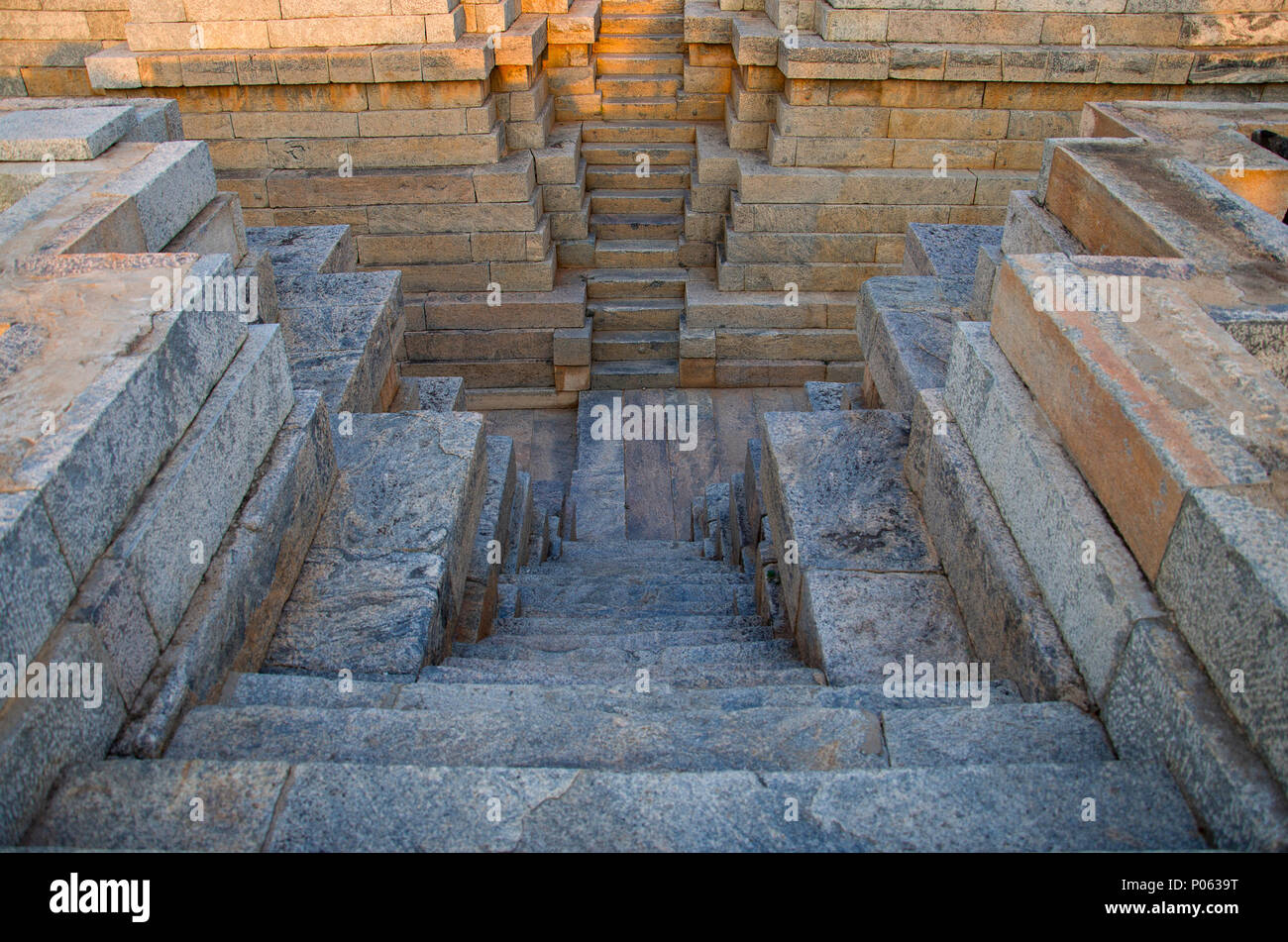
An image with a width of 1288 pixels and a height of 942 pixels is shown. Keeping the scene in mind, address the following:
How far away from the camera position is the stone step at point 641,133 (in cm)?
920

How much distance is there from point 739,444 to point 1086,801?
5.84 m

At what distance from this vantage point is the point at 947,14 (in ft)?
24.6

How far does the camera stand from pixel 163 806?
6.92ft

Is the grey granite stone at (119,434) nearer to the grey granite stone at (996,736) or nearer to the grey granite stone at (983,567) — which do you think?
the grey granite stone at (996,736)

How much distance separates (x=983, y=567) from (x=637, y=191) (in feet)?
22.6

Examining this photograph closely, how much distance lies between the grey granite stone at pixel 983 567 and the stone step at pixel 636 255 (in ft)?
17.6

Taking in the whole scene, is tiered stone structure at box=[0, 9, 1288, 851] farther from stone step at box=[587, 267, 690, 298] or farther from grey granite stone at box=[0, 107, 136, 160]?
stone step at box=[587, 267, 690, 298]

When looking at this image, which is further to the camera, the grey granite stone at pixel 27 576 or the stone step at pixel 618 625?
the stone step at pixel 618 625

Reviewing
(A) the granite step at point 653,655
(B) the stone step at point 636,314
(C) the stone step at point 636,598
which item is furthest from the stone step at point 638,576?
(B) the stone step at point 636,314

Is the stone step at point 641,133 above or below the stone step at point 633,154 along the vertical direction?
above

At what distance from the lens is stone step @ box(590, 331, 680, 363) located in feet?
28.2

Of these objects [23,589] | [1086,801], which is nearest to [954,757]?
[1086,801]

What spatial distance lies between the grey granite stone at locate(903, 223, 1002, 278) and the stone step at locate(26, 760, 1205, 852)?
414 cm

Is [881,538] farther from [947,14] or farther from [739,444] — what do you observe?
[947,14]
